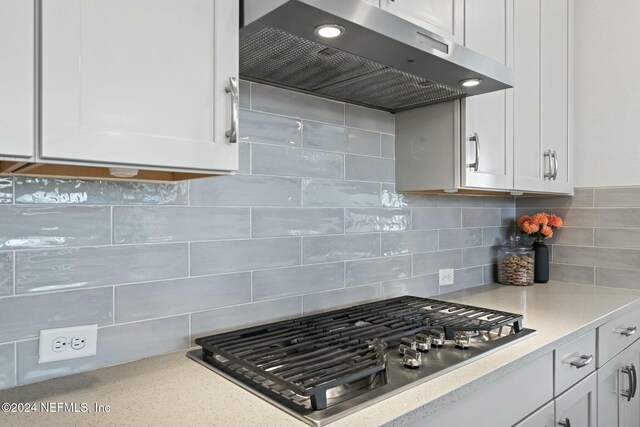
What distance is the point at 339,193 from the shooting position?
5.81 feet

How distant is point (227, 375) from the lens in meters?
1.11

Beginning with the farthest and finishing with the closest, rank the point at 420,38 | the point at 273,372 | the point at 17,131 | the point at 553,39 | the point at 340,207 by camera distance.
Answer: the point at 553,39 → the point at 340,207 → the point at 420,38 → the point at 273,372 → the point at 17,131

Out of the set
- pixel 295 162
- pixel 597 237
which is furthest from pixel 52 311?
pixel 597 237

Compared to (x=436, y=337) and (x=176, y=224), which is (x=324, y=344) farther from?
(x=176, y=224)

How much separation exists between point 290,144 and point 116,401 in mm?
982

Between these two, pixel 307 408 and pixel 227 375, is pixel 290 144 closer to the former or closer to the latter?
A: pixel 227 375

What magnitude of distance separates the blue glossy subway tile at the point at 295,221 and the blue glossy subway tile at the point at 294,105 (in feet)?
1.17

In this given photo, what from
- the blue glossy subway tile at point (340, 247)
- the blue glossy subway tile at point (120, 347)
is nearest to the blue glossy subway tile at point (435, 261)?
the blue glossy subway tile at point (340, 247)

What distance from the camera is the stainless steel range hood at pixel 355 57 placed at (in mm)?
1072

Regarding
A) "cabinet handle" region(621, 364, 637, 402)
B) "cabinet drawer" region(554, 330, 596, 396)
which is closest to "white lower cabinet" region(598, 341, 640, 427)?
"cabinet handle" region(621, 364, 637, 402)

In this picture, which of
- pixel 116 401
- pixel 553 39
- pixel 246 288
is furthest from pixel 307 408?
pixel 553 39

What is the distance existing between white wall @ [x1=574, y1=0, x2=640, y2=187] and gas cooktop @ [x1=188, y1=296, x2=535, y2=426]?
1.39m

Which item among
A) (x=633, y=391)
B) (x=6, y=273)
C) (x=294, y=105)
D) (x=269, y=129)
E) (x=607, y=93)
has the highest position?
(x=607, y=93)

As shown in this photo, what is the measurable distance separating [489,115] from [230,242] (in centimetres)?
125
